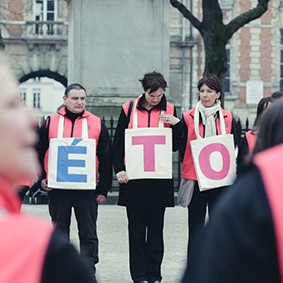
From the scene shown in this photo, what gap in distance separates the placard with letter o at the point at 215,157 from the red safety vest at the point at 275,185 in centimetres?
697

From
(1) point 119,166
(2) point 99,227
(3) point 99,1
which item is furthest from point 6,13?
(1) point 119,166

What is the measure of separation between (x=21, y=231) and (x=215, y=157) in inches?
288

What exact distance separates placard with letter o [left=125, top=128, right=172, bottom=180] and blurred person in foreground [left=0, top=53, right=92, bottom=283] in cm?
708

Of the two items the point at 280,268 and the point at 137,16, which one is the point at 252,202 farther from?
the point at 137,16

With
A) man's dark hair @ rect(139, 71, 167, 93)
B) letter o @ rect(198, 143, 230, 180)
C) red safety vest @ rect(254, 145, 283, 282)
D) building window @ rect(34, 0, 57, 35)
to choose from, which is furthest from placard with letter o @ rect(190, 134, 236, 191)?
building window @ rect(34, 0, 57, 35)

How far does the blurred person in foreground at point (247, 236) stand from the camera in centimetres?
229

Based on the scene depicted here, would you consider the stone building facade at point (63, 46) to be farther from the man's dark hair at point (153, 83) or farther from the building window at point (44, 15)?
the man's dark hair at point (153, 83)

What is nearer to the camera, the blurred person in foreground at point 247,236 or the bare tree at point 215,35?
the blurred person in foreground at point 247,236

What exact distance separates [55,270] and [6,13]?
52.4m

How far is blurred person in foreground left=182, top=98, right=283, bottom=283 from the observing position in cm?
229

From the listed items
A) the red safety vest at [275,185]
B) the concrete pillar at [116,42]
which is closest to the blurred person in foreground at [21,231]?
the red safety vest at [275,185]

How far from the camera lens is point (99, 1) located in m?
18.1

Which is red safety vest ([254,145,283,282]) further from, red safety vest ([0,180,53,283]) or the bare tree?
the bare tree

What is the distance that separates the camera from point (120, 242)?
12.7m
